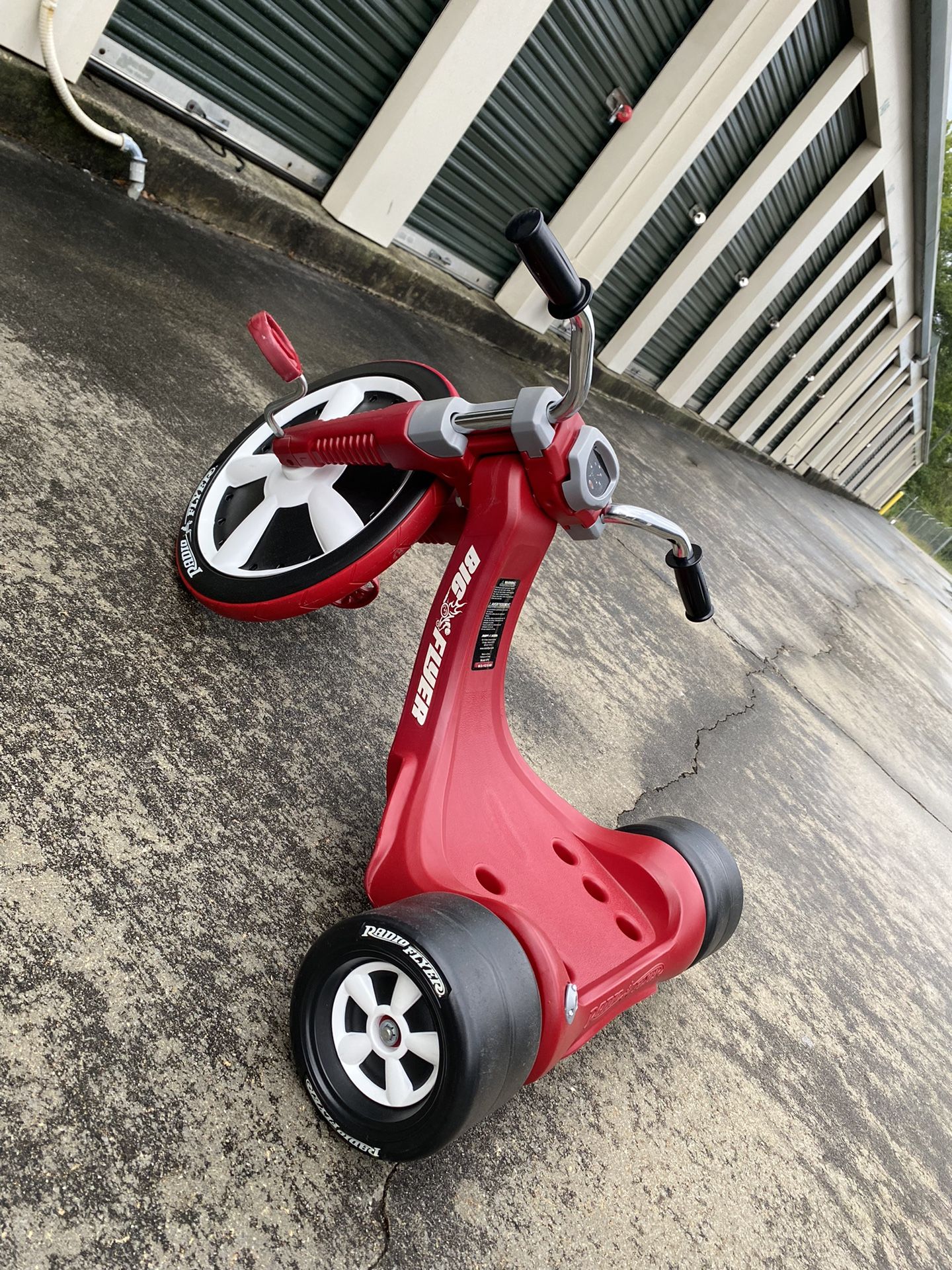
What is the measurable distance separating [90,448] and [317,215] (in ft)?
10.5

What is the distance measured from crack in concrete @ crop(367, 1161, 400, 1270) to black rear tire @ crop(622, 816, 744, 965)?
0.89m

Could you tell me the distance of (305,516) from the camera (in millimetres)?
2326

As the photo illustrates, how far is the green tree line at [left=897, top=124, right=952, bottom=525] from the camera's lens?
91.1 feet

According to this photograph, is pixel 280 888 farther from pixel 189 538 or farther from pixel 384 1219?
pixel 189 538

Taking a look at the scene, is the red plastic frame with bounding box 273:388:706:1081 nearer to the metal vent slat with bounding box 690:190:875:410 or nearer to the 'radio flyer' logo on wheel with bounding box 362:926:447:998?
the 'radio flyer' logo on wheel with bounding box 362:926:447:998

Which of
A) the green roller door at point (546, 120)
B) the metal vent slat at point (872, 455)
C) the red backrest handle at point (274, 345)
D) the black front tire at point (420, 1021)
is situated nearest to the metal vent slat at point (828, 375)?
the metal vent slat at point (872, 455)

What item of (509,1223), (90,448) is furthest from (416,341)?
(509,1223)

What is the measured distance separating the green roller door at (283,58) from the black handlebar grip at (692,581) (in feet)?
12.2

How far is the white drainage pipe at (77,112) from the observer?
11.1 feet

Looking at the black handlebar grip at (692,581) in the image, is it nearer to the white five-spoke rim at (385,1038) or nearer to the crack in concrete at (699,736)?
the crack in concrete at (699,736)

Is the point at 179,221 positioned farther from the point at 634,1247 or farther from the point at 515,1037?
the point at 634,1247

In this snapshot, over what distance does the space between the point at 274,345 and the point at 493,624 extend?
3.14ft

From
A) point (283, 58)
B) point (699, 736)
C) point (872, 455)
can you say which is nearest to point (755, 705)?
point (699, 736)

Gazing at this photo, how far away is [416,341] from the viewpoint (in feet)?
17.7
